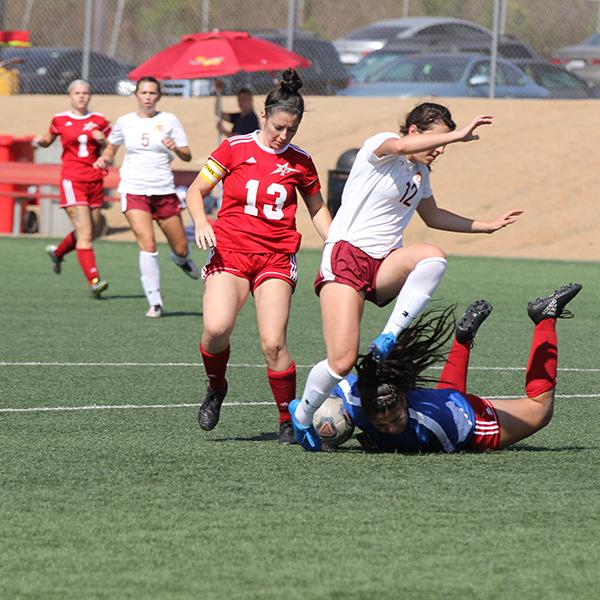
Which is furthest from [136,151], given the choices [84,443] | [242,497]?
[242,497]

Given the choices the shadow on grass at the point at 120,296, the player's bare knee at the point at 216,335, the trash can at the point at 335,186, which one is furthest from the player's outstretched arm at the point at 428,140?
the trash can at the point at 335,186

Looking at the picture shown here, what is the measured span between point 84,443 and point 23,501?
1.41 metres

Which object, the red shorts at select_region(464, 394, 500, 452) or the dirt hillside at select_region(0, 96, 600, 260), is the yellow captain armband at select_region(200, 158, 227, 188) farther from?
the dirt hillside at select_region(0, 96, 600, 260)

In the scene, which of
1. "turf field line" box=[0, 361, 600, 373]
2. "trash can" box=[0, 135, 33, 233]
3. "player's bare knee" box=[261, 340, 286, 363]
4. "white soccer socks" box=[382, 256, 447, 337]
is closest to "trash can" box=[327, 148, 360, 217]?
"trash can" box=[0, 135, 33, 233]

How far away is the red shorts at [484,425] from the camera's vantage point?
7.10 metres

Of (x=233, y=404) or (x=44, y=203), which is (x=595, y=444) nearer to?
(x=233, y=404)

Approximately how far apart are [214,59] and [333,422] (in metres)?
15.1

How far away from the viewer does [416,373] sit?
23.3 feet

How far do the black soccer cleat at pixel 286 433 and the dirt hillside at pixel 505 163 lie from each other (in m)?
15.6

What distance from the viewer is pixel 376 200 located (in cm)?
725

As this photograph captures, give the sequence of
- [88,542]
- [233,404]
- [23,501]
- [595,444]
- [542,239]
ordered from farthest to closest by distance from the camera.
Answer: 1. [542,239]
2. [233,404]
3. [595,444]
4. [23,501]
5. [88,542]

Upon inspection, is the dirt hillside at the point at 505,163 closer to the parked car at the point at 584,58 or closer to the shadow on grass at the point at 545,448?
the parked car at the point at 584,58

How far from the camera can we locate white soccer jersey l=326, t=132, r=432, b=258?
23.8 ft

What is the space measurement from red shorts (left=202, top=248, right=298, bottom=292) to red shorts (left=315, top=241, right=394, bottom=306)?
0.31 m
